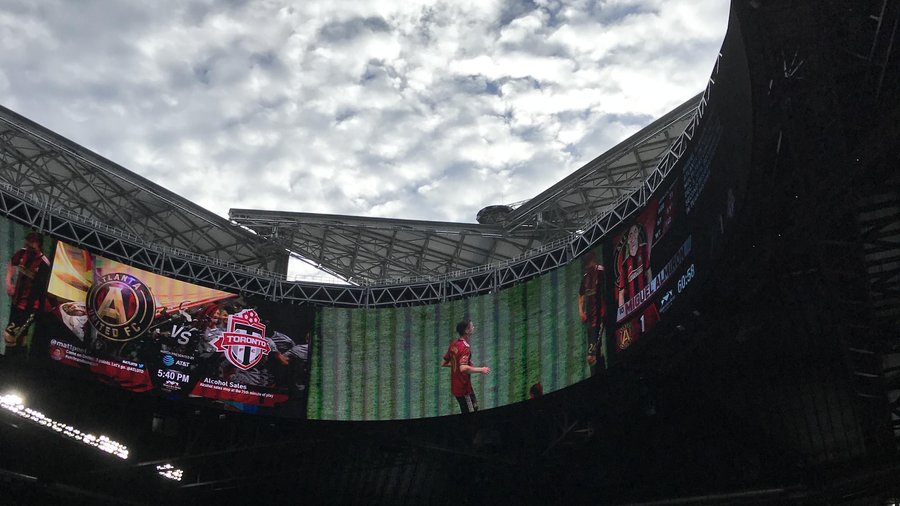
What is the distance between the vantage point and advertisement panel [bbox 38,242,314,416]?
3625 cm

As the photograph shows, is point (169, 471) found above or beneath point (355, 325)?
beneath

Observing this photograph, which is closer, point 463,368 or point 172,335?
point 172,335

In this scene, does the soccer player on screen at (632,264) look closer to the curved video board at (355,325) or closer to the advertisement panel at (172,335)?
the curved video board at (355,325)

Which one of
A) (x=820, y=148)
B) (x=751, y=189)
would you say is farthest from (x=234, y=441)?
(x=820, y=148)

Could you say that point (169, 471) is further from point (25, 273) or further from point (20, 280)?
point (25, 273)

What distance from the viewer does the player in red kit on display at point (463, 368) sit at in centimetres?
3797

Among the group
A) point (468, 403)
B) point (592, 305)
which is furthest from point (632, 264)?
point (468, 403)

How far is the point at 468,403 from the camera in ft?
124

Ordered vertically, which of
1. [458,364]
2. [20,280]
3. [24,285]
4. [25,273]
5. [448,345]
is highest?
[25,273]

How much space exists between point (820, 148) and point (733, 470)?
15.5 meters

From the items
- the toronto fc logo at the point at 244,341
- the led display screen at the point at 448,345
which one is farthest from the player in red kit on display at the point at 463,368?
the toronto fc logo at the point at 244,341

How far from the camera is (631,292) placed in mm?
31953

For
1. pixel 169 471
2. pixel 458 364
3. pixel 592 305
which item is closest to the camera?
pixel 592 305

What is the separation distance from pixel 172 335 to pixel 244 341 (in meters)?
3.12
